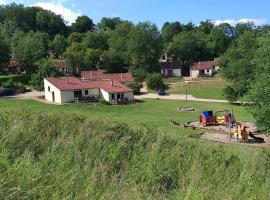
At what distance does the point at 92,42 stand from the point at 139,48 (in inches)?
909

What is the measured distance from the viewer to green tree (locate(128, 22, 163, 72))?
86125 mm

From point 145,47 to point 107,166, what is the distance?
262 ft

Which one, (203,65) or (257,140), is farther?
(203,65)

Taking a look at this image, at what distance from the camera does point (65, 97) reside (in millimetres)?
56312

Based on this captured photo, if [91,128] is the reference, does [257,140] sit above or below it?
below

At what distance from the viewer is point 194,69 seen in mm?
93750

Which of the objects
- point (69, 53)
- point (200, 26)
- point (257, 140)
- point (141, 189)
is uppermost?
point (200, 26)

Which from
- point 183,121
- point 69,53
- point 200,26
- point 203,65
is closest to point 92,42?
point 69,53

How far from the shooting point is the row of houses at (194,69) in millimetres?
93062

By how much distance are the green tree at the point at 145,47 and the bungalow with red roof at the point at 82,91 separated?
26705 mm

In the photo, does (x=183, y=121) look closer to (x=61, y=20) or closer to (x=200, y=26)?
(x=200, y=26)

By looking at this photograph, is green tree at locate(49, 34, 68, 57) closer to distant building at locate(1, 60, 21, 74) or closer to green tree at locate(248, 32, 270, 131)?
distant building at locate(1, 60, 21, 74)

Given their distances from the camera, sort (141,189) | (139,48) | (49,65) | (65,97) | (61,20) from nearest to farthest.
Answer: (141,189)
(65,97)
(49,65)
(139,48)
(61,20)

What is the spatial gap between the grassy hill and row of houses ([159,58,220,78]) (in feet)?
272
